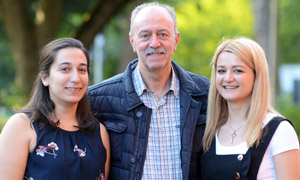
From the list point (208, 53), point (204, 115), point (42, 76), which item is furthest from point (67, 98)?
point (208, 53)

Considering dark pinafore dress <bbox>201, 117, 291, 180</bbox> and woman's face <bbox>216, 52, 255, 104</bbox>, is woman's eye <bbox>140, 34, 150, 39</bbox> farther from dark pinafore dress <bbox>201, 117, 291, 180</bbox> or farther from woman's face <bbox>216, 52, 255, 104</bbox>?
dark pinafore dress <bbox>201, 117, 291, 180</bbox>

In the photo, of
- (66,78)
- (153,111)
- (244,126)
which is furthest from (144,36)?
(244,126)

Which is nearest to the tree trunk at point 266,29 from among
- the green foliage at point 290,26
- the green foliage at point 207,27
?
the green foliage at point 207,27

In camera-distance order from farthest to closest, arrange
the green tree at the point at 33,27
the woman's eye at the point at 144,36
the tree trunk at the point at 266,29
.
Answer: the tree trunk at the point at 266,29, the green tree at the point at 33,27, the woman's eye at the point at 144,36

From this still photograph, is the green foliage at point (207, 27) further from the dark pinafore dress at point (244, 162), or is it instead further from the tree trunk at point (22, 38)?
the dark pinafore dress at point (244, 162)

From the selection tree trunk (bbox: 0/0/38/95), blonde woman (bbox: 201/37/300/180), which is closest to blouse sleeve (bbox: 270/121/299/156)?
blonde woman (bbox: 201/37/300/180)

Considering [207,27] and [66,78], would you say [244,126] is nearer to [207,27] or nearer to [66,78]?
[66,78]

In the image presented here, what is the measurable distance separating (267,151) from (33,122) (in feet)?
5.66

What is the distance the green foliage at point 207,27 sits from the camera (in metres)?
25.1

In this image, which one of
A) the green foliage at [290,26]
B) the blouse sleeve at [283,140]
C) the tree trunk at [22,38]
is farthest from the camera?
the green foliage at [290,26]

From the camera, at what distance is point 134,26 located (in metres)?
3.99

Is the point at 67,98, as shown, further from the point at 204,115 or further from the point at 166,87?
the point at 204,115

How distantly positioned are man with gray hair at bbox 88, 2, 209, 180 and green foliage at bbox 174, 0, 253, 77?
19.7 m

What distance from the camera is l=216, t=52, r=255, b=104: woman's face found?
3457mm
